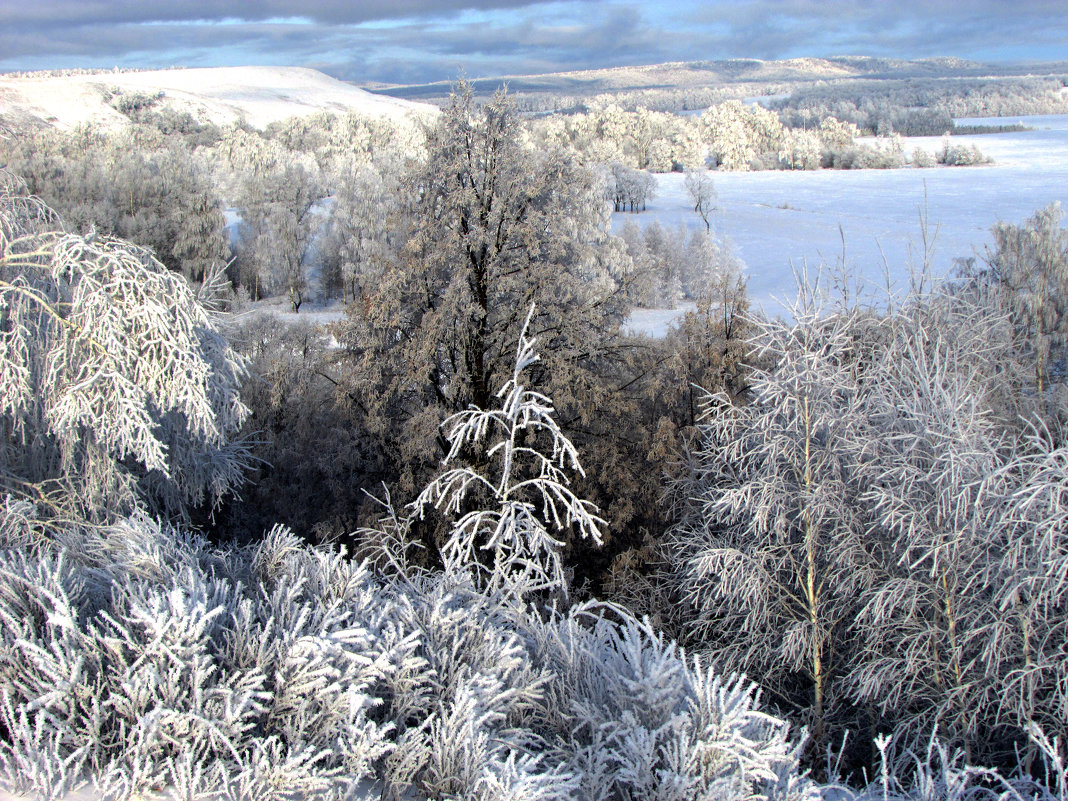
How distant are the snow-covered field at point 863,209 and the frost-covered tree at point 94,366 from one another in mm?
25607

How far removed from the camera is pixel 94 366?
21.4ft

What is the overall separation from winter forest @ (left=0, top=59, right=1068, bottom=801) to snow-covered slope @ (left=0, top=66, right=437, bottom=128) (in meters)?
22.3

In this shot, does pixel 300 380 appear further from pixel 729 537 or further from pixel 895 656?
pixel 895 656

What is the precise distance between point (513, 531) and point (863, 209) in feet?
171

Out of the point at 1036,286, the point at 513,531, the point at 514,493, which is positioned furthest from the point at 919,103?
the point at 513,531

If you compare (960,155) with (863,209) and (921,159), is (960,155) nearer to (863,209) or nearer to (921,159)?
(921,159)

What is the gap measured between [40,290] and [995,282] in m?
20.3

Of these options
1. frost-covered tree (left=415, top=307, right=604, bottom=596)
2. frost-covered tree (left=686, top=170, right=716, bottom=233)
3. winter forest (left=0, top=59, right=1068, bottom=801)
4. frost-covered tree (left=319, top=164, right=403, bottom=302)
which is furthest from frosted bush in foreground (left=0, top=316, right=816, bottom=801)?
frost-covered tree (left=686, top=170, right=716, bottom=233)

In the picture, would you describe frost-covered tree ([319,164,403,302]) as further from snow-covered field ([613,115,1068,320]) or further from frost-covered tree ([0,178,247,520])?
frost-covered tree ([0,178,247,520])

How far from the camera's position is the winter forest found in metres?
3.07

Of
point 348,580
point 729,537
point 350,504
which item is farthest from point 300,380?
point 348,580

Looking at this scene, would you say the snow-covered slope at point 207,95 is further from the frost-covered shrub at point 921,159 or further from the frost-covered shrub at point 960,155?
the frost-covered shrub at point 960,155

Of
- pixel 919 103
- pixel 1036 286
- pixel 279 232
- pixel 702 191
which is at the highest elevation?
pixel 919 103

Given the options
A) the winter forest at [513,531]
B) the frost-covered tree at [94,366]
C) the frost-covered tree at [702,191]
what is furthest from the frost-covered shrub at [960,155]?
the frost-covered tree at [94,366]
